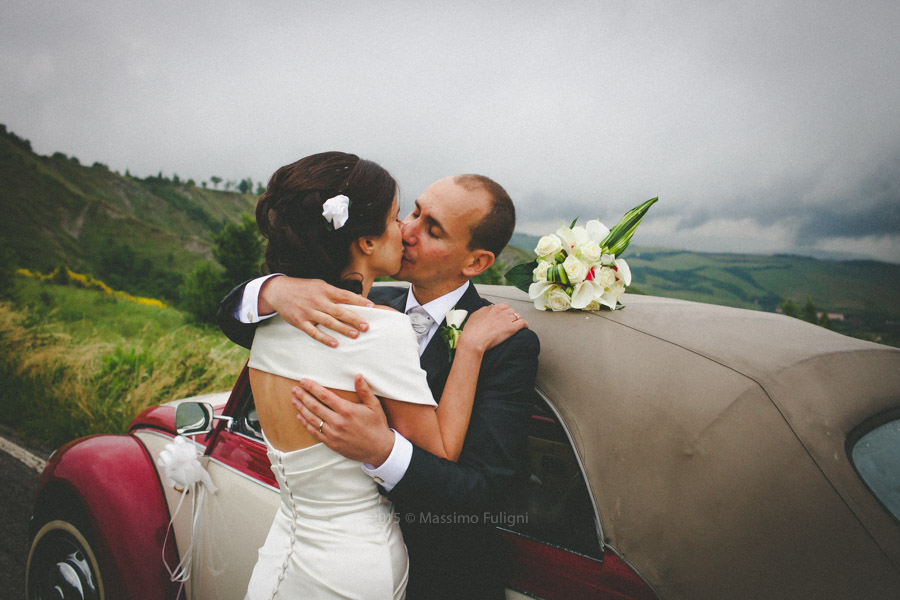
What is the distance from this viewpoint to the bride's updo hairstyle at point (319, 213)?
4.94 feet

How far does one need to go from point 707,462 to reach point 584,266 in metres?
0.78

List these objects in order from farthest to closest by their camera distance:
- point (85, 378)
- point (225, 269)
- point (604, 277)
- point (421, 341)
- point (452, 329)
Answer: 1. point (225, 269)
2. point (85, 378)
3. point (421, 341)
4. point (452, 329)
5. point (604, 277)

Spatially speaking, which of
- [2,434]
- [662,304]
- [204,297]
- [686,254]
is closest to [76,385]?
[2,434]

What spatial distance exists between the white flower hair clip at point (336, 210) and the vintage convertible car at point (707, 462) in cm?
84

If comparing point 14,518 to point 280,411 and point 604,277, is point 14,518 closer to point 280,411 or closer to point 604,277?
point 280,411

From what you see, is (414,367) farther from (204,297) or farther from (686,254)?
(686,254)

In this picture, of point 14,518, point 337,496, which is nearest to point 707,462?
point 337,496

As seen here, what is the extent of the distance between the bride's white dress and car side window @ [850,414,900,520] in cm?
116

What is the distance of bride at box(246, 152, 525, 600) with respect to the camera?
1.39 metres

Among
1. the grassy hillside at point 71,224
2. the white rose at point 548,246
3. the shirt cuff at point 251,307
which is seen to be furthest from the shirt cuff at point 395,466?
the grassy hillside at point 71,224

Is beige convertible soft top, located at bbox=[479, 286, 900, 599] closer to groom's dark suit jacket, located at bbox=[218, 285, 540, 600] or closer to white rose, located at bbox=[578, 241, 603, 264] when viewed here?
groom's dark suit jacket, located at bbox=[218, 285, 540, 600]

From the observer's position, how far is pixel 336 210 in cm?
142

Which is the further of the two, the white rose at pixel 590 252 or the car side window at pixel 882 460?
the white rose at pixel 590 252

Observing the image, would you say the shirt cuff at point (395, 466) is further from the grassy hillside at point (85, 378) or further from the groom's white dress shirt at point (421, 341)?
the grassy hillside at point (85, 378)
